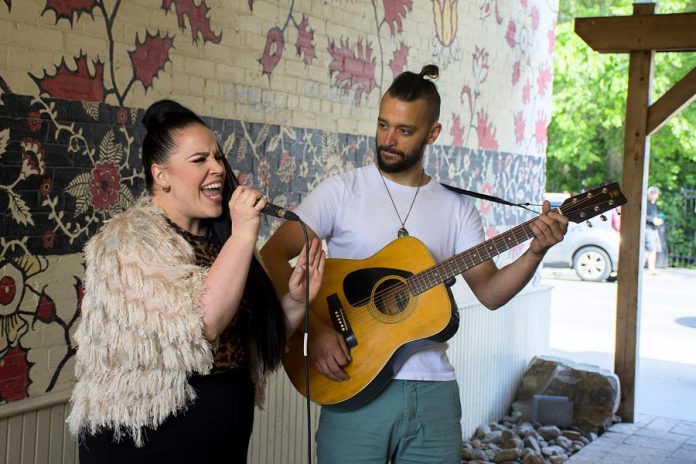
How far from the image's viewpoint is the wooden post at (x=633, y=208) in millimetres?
6023

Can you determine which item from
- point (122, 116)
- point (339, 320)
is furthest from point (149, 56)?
point (339, 320)

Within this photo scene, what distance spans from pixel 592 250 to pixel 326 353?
1174cm

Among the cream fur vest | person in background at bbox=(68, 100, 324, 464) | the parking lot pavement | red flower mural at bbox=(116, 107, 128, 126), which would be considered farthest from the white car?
the cream fur vest

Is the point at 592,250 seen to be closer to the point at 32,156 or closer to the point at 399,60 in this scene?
the point at 399,60

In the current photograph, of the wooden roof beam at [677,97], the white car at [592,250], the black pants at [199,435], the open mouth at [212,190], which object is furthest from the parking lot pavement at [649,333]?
the open mouth at [212,190]

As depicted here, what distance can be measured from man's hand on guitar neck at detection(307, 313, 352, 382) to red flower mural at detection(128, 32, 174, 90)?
120cm

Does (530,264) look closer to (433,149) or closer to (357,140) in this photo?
(357,140)

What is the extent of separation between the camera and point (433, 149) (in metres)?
5.21

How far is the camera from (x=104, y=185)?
3041 millimetres

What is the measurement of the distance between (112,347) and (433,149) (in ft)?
11.8

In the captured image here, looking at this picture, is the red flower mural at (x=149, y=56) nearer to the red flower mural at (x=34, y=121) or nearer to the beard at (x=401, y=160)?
the red flower mural at (x=34, y=121)

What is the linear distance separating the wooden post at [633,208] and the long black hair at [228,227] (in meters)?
4.43

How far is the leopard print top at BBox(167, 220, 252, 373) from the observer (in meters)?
1.97

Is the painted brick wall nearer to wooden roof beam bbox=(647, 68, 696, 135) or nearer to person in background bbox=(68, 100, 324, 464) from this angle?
person in background bbox=(68, 100, 324, 464)
